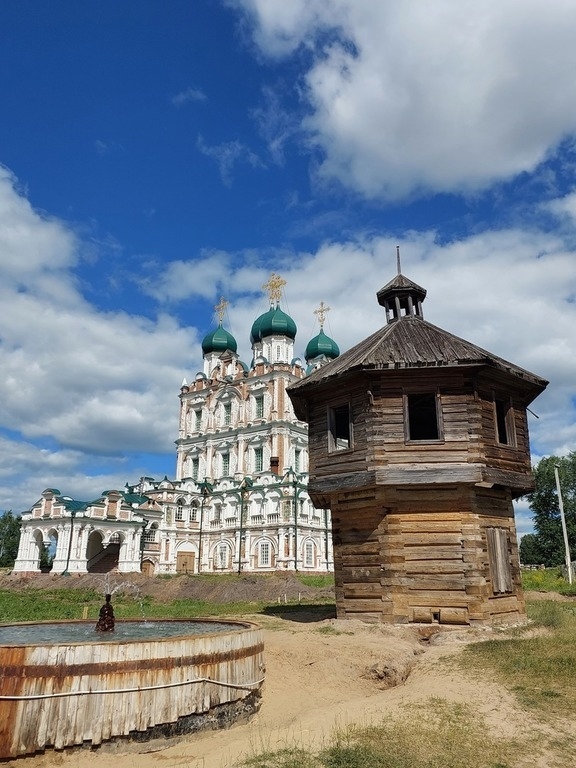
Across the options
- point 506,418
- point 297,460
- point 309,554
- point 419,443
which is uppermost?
point 297,460

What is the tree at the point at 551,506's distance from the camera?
66375mm

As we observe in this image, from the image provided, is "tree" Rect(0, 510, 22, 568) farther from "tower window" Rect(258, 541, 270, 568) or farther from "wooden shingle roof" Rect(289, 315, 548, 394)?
"wooden shingle roof" Rect(289, 315, 548, 394)

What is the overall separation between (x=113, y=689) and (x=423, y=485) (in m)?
9.06

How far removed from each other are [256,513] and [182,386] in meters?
22.1

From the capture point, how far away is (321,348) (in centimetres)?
6588

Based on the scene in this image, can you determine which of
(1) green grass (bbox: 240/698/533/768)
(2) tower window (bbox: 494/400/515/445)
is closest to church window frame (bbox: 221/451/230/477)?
(2) tower window (bbox: 494/400/515/445)

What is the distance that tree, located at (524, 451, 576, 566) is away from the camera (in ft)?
218

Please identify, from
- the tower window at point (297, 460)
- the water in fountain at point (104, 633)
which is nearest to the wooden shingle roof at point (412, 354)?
the water in fountain at point (104, 633)

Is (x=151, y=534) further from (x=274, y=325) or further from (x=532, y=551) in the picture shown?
(x=532, y=551)

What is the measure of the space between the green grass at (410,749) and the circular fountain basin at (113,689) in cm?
172

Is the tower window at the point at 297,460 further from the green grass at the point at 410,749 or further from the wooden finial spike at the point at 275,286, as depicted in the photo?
the green grass at the point at 410,749

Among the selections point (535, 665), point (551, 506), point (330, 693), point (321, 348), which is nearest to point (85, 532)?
point (321, 348)

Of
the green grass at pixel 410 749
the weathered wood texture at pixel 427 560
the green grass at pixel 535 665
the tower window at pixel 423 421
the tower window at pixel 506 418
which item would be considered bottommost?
the green grass at pixel 410 749

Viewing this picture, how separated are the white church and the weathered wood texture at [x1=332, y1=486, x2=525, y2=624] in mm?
33950
